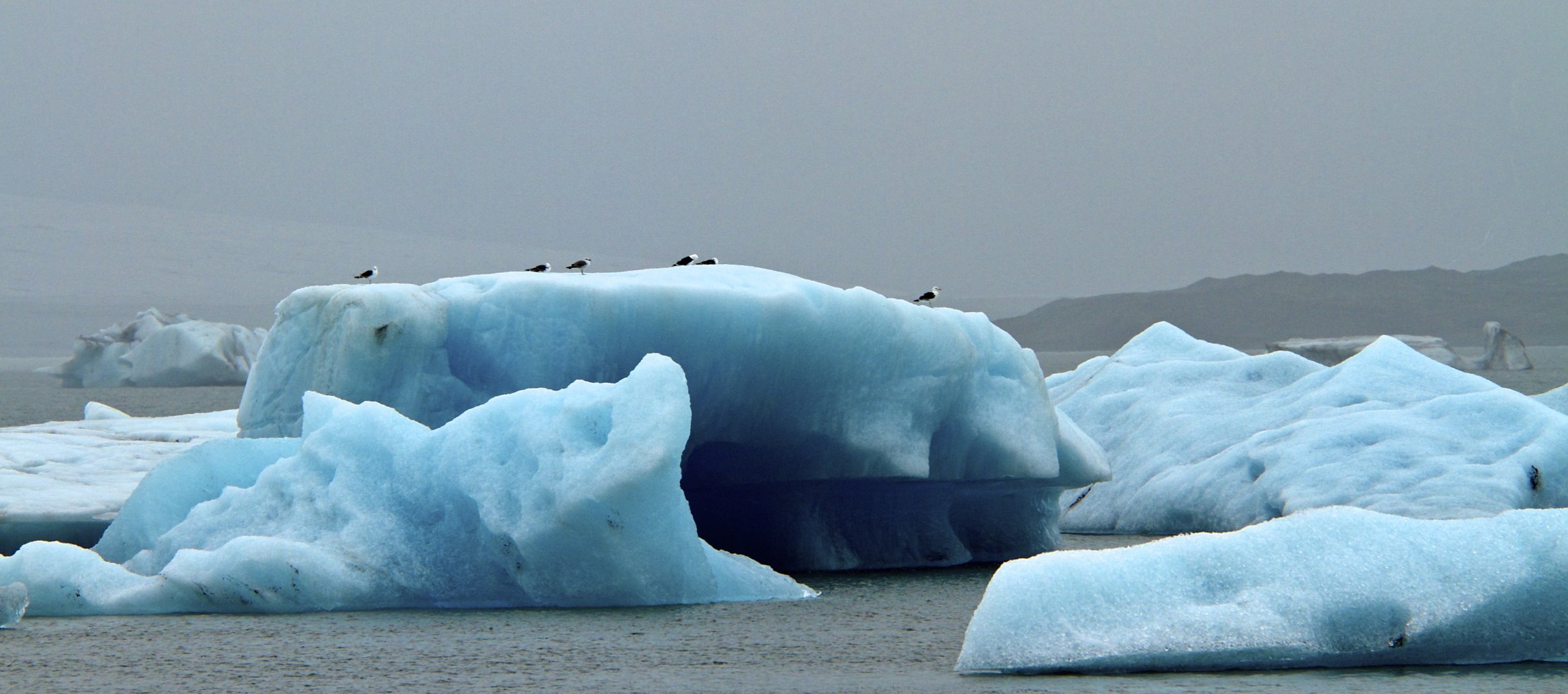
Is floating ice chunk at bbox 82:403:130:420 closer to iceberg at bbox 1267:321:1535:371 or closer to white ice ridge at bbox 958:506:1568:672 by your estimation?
white ice ridge at bbox 958:506:1568:672

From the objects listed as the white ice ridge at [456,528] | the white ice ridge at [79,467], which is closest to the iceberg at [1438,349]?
the white ice ridge at [79,467]

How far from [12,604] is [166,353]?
98.4ft

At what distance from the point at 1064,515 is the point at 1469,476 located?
3174mm

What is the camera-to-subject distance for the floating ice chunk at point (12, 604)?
6.86 m

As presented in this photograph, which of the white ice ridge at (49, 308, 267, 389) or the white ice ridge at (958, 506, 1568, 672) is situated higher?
the white ice ridge at (958, 506, 1568, 672)

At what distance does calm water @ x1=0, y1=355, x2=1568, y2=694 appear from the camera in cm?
526

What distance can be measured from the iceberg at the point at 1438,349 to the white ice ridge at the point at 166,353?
22.6 m

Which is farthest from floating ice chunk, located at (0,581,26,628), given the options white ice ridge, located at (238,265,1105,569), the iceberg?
the iceberg

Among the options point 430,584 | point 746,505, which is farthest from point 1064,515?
point 430,584

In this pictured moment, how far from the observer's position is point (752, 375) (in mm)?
8930

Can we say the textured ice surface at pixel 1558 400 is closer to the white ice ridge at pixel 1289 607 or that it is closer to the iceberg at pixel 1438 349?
the white ice ridge at pixel 1289 607

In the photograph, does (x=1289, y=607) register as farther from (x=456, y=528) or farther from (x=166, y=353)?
(x=166, y=353)

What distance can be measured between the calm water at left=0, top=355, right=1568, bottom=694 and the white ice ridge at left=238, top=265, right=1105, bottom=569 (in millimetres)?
1442

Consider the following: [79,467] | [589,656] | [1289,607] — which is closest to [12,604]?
[589,656]
